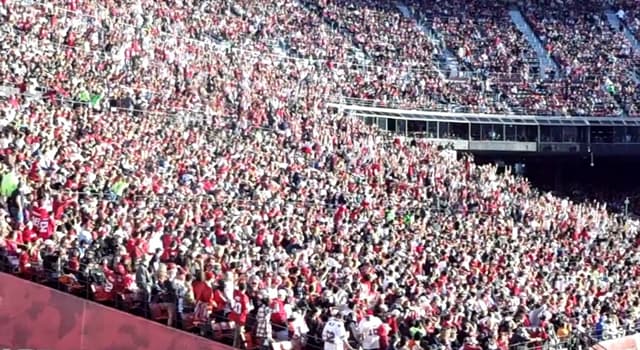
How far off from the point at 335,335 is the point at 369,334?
0.59 meters

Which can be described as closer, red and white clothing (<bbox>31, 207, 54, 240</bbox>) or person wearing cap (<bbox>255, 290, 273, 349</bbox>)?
person wearing cap (<bbox>255, 290, 273, 349</bbox>)

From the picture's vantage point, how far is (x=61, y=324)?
17797 mm

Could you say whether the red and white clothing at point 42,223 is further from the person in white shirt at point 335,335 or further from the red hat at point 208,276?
the person in white shirt at point 335,335

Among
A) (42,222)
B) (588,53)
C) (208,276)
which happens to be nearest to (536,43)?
(588,53)

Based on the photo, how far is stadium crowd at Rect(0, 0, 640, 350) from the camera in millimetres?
17328

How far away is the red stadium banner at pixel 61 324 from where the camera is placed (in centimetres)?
1741

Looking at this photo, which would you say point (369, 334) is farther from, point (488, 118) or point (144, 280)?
Result: point (488, 118)

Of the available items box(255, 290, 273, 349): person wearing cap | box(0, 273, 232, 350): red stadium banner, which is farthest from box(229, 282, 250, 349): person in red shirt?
box(0, 273, 232, 350): red stadium banner

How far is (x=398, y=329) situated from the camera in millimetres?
17156

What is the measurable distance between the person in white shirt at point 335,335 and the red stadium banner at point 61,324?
235 centimetres

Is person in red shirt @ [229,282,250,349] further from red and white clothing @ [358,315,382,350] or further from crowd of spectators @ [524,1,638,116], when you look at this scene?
crowd of spectators @ [524,1,638,116]

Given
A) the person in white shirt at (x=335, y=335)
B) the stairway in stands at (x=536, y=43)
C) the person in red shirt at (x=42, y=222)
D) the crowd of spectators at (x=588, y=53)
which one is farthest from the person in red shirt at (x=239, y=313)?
the stairway in stands at (x=536, y=43)

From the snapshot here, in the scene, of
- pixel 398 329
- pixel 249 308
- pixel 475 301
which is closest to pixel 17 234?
pixel 249 308

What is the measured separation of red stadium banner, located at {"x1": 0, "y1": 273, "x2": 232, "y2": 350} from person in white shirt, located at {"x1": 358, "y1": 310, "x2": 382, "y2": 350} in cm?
270
